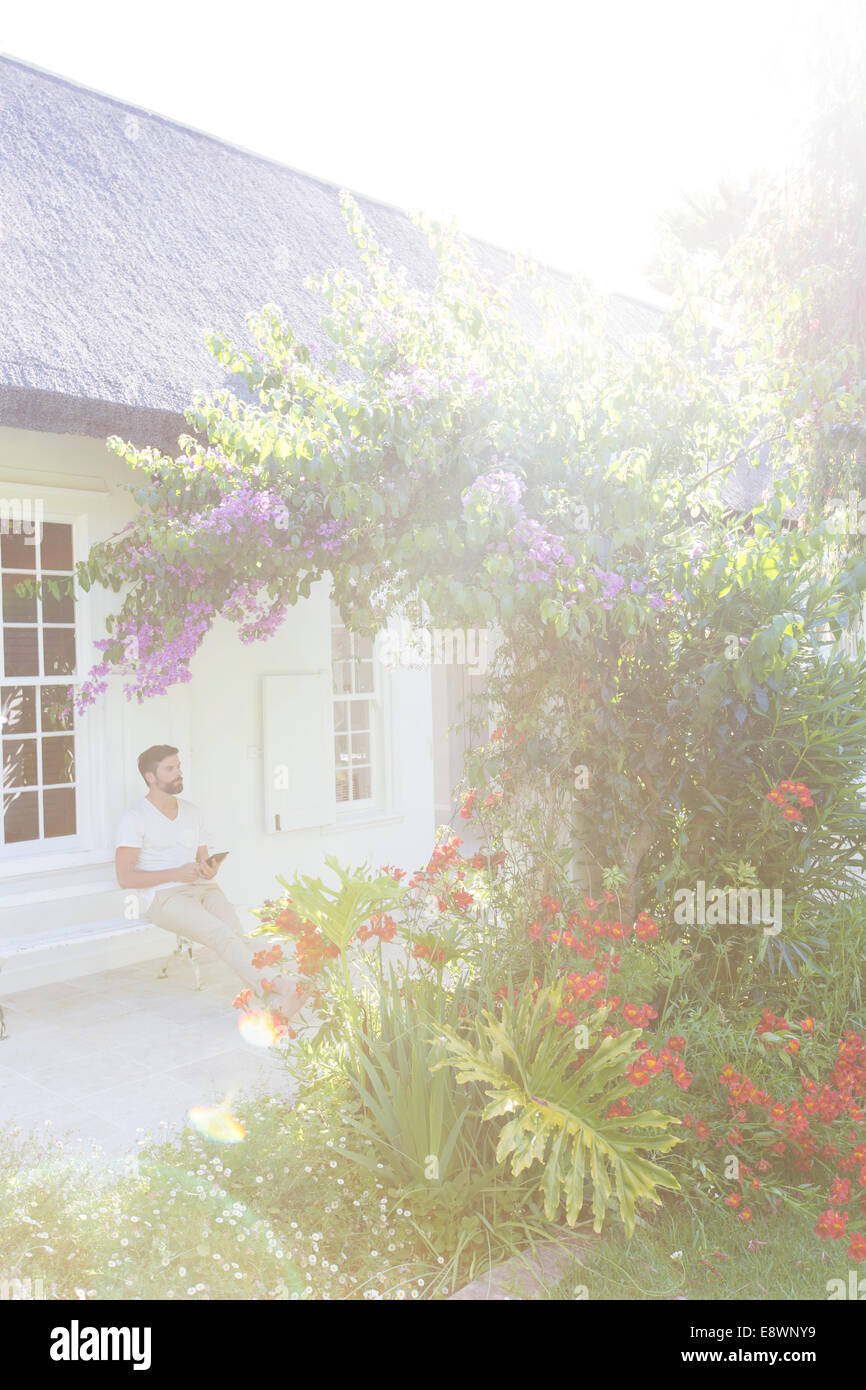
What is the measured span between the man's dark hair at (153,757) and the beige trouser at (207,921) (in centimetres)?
64

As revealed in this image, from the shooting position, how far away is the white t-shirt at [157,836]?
5.52m

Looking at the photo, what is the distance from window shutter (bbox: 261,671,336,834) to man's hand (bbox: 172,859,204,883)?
4.56ft

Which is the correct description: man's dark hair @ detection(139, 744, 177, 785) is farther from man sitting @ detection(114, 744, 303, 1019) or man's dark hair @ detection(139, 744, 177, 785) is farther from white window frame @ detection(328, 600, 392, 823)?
white window frame @ detection(328, 600, 392, 823)

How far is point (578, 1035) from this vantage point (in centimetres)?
293

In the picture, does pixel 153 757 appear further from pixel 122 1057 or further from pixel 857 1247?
pixel 857 1247

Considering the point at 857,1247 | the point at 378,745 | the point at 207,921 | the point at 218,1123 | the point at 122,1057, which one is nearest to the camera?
the point at 857,1247

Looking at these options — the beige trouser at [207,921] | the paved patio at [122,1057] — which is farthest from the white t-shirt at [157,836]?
the paved patio at [122,1057]

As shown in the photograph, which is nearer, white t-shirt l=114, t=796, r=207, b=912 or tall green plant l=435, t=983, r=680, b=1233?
tall green plant l=435, t=983, r=680, b=1233

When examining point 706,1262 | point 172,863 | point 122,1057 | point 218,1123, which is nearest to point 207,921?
point 172,863

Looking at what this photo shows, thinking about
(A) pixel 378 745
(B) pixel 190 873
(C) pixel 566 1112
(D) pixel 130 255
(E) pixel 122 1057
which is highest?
(D) pixel 130 255

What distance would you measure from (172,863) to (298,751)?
1.58 meters

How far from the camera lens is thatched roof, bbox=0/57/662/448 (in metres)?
5.38

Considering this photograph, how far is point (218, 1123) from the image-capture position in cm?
356

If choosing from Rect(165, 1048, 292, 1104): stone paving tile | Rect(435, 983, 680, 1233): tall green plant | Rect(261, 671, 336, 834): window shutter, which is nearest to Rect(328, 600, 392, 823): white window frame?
Rect(261, 671, 336, 834): window shutter
